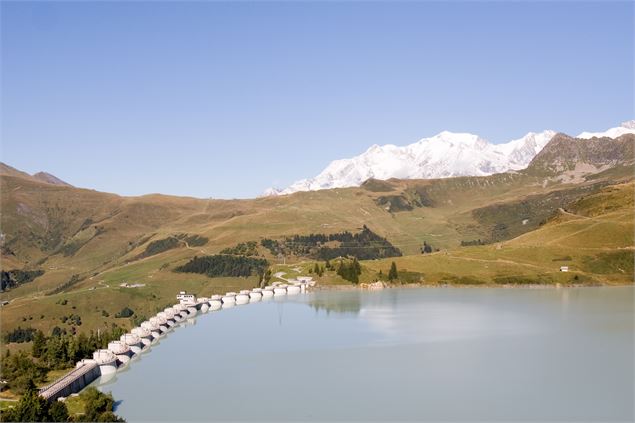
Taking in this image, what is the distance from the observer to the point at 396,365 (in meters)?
76.9

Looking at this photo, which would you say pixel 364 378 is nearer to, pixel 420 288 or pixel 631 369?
pixel 631 369

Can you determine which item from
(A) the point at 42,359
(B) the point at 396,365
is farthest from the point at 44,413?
(B) the point at 396,365

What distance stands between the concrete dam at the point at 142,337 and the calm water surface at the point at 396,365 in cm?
233

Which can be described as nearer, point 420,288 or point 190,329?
point 190,329

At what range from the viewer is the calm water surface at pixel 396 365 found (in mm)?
60719

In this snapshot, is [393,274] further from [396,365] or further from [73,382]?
[73,382]

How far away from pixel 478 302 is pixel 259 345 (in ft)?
178

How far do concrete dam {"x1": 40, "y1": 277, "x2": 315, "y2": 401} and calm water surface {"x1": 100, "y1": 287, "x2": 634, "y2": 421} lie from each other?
233 cm

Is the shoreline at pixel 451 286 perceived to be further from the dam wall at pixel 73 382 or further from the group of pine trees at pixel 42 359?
the dam wall at pixel 73 382

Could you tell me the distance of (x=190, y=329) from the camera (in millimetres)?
113188

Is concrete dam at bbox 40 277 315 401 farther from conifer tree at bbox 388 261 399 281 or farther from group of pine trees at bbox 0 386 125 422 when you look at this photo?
conifer tree at bbox 388 261 399 281

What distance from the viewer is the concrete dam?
68.4 m

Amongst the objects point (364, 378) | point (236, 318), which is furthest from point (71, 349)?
point (236, 318)

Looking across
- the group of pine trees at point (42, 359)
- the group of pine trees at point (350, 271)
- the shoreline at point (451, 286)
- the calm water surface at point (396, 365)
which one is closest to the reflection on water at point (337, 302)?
the calm water surface at point (396, 365)
